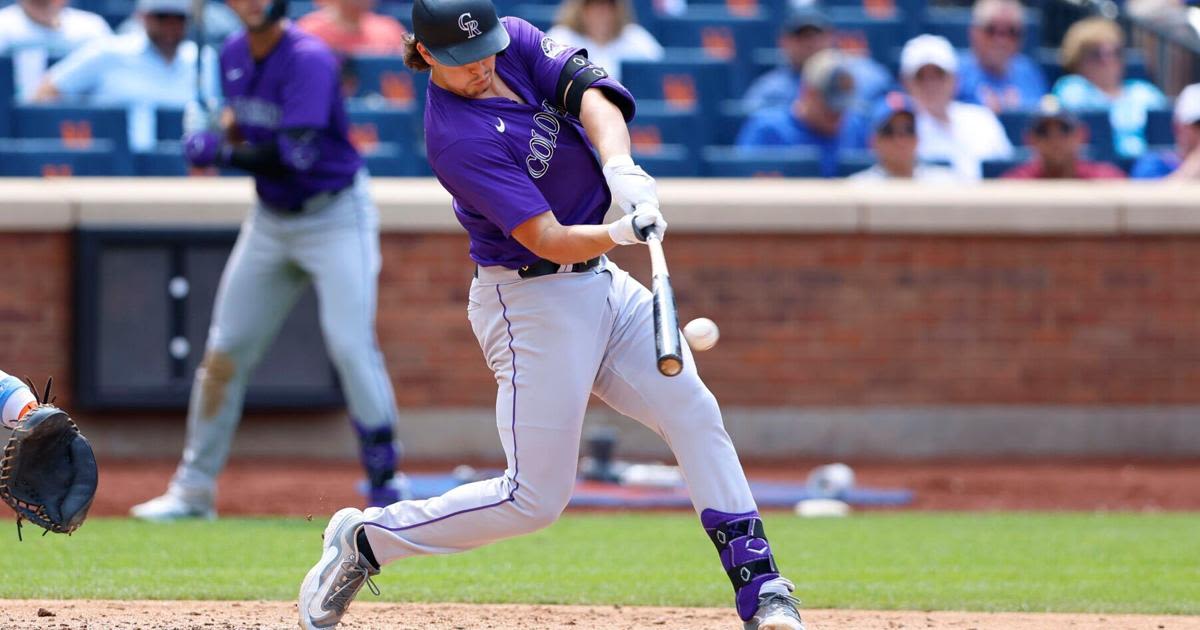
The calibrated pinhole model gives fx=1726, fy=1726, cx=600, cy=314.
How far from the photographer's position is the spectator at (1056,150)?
10070mm

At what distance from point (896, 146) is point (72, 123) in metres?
4.76

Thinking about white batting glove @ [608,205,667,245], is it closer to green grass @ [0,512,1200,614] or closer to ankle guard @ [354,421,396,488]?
green grass @ [0,512,1200,614]

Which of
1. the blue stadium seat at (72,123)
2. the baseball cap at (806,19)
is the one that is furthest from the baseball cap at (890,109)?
the blue stadium seat at (72,123)

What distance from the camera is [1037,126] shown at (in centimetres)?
1012

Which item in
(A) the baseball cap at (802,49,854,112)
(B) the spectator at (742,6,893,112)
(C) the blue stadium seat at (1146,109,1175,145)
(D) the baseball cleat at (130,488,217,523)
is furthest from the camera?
(C) the blue stadium seat at (1146,109,1175,145)

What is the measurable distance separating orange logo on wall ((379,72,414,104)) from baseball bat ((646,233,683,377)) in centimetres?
688

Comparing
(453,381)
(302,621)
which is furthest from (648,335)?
(453,381)

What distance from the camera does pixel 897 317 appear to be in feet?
31.8

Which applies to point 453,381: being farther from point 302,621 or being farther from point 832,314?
point 302,621

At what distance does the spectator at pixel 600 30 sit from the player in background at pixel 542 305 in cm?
632

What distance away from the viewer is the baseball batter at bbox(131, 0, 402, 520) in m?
6.93

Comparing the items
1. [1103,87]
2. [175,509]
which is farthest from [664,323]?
[1103,87]

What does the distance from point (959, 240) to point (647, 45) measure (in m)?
2.63

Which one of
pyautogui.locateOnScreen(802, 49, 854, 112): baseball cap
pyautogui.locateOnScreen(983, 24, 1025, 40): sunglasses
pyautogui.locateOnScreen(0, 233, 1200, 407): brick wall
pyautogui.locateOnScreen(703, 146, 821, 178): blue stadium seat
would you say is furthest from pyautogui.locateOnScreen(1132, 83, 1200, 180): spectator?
pyautogui.locateOnScreen(703, 146, 821, 178): blue stadium seat
